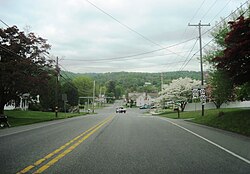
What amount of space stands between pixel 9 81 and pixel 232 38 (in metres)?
20.1

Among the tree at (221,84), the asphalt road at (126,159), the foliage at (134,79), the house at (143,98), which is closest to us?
the asphalt road at (126,159)

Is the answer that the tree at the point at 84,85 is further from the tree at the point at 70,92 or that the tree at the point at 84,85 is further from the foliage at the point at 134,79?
the tree at the point at 70,92

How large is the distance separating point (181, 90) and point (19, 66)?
1415 inches

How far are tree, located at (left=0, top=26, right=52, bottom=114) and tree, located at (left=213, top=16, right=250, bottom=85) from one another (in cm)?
1884

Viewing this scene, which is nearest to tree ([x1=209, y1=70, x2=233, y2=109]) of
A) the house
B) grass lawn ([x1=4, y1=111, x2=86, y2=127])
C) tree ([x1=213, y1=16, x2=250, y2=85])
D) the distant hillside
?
Result: tree ([x1=213, y1=16, x2=250, y2=85])

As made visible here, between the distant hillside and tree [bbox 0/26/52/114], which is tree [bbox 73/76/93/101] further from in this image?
tree [bbox 0/26/52/114]

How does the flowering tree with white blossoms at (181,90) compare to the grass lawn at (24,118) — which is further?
the flowering tree with white blossoms at (181,90)

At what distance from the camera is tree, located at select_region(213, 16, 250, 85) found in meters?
17.4

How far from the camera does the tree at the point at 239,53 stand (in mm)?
17375

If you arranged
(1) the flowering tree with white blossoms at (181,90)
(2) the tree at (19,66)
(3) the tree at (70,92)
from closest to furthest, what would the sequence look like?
(2) the tree at (19,66), (1) the flowering tree with white blossoms at (181,90), (3) the tree at (70,92)

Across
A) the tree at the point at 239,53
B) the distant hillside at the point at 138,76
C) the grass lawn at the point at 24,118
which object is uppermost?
the distant hillside at the point at 138,76

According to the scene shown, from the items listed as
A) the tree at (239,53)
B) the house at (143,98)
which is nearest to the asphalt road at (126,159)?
the tree at (239,53)

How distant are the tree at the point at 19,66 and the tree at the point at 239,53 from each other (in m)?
18.8

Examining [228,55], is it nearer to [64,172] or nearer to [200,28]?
[64,172]
